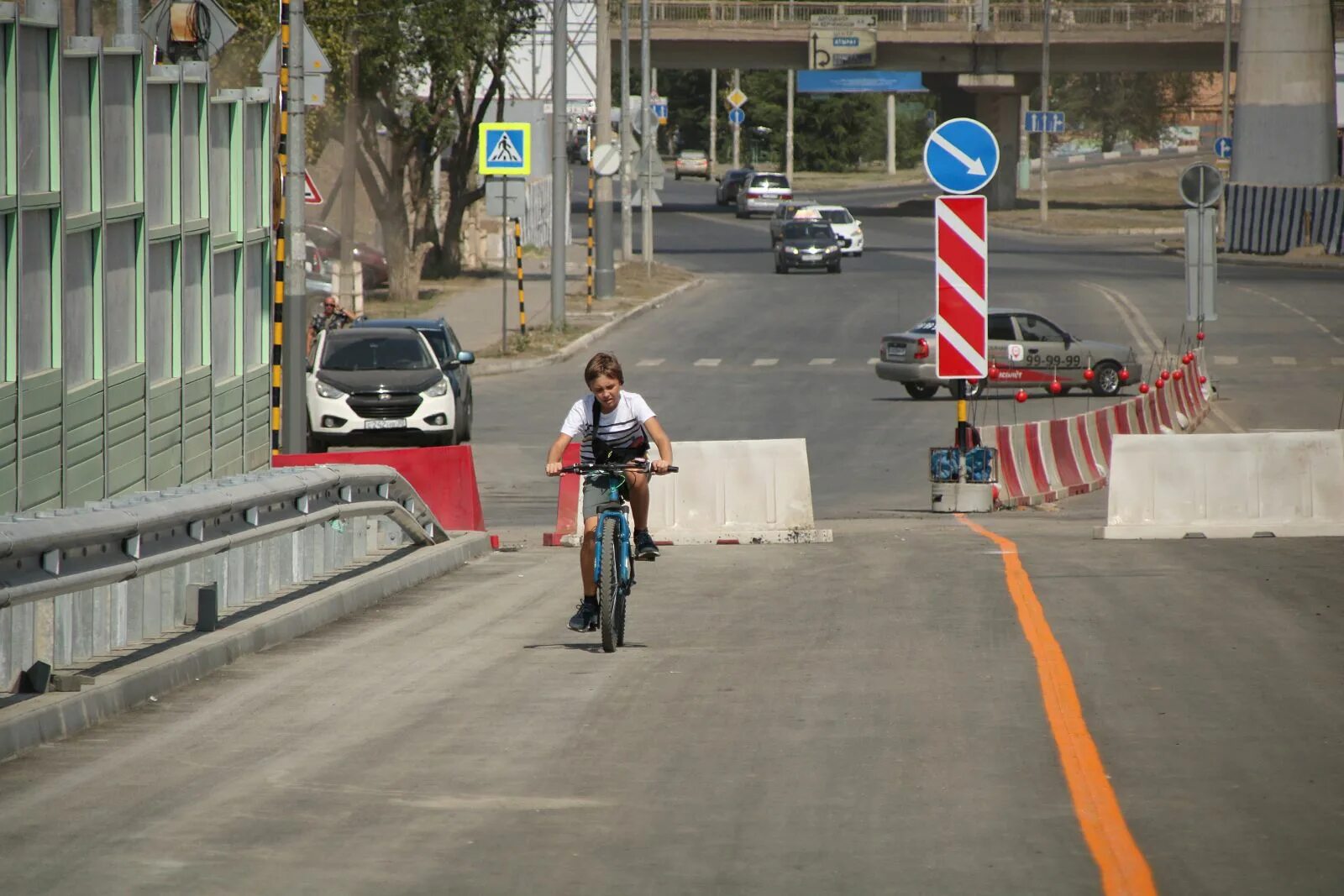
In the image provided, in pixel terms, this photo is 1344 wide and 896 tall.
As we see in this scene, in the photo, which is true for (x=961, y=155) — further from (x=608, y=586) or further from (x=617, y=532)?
(x=608, y=586)

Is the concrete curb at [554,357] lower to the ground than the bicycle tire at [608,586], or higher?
lower

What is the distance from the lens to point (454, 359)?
27.8 meters

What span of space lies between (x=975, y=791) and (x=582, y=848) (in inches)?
63.4

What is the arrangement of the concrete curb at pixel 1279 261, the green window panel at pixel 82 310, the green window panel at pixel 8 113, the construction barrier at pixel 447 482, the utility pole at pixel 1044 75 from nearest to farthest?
the green window panel at pixel 8 113
the green window panel at pixel 82 310
the construction barrier at pixel 447 482
the concrete curb at pixel 1279 261
the utility pole at pixel 1044 75

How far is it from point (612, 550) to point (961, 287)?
8272 mm

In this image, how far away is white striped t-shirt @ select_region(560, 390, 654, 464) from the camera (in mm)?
11367

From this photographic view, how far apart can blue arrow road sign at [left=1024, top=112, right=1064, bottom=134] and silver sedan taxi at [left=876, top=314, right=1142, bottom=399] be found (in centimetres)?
4444

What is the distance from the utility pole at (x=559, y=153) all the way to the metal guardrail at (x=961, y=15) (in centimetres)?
4150

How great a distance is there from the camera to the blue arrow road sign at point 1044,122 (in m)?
79.8

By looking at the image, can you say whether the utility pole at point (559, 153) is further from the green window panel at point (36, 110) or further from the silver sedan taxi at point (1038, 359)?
the green window panel at point (36, 110)

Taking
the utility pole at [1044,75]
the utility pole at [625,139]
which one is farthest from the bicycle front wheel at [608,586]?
the utility pole at [1044,75]

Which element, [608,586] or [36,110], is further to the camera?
[36,110]

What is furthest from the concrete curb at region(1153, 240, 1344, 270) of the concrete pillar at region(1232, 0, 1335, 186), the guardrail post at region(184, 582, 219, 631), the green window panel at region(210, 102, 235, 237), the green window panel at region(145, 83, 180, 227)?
the guardrail post at region(184, 582, 219, 631)

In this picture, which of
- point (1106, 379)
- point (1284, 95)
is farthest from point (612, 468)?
point (1284, 95)
